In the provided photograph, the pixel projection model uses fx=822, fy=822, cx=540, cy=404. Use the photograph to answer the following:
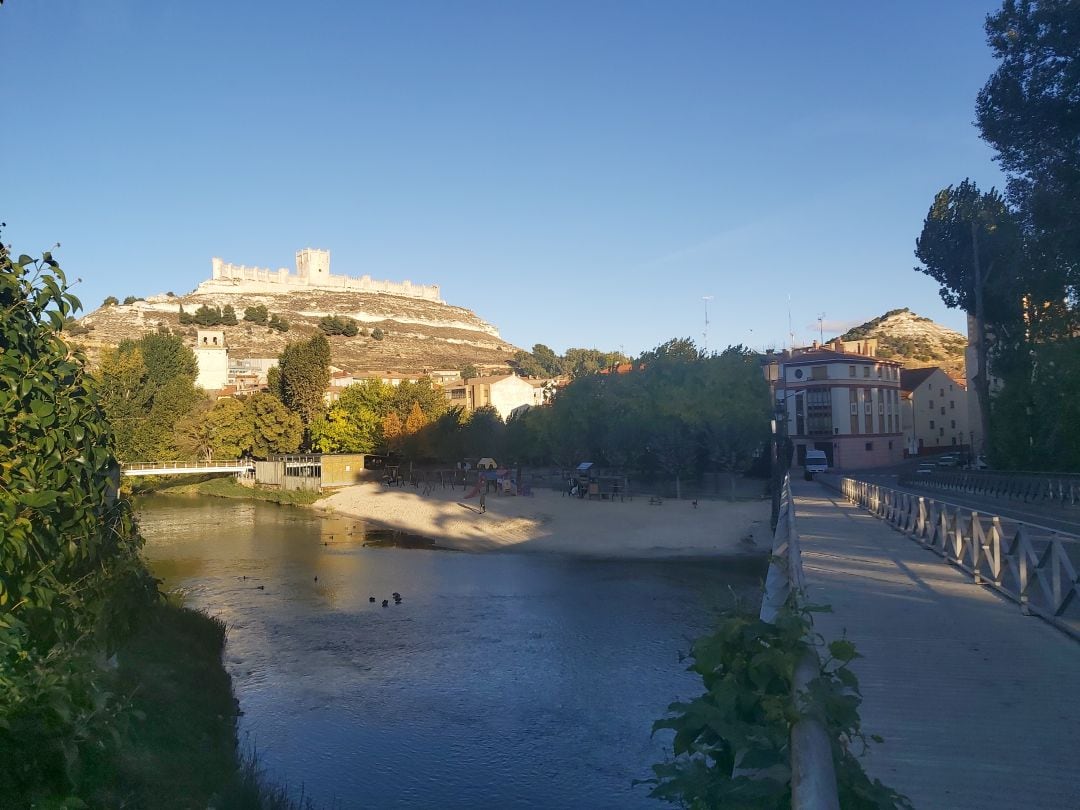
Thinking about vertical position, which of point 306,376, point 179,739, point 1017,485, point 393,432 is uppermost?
point 306,376

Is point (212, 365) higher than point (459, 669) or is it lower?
higher

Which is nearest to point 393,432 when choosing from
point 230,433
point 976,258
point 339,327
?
point 230,433

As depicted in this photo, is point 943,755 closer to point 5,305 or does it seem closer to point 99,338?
point 5,305

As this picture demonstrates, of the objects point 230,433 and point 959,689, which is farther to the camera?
point 230,433

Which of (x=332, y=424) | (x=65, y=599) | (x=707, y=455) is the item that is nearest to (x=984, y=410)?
(x=707, y=455)

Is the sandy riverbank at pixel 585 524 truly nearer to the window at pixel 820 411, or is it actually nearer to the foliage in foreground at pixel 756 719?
the window at pixel 820 411

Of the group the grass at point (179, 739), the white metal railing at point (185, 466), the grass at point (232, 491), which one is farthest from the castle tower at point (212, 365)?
the grass at point (179, 739)

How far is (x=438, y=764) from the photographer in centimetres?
1245

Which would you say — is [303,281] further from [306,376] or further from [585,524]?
[585,524]

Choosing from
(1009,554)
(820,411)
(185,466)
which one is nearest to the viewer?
(1009,554)

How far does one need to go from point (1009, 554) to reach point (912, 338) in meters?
166

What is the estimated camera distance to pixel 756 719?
3.34 metres

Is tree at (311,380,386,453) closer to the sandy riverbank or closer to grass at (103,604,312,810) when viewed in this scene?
the sandy riverbank

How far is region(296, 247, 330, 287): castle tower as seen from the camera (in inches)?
7239
